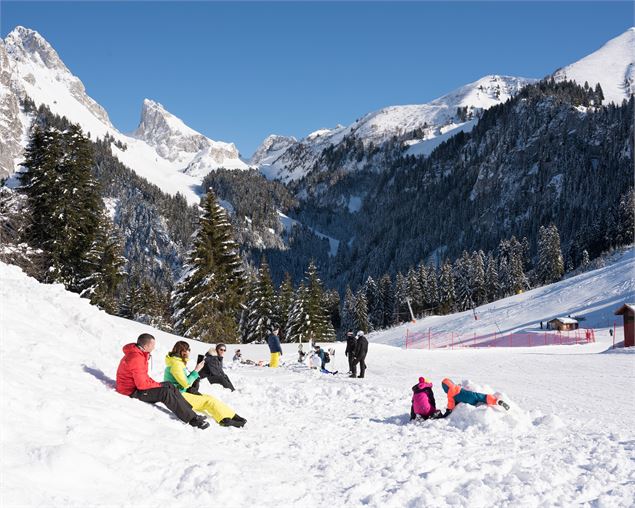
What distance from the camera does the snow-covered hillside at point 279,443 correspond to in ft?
16.4

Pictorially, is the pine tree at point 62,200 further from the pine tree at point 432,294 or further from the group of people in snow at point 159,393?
the pine tree at point 432,294

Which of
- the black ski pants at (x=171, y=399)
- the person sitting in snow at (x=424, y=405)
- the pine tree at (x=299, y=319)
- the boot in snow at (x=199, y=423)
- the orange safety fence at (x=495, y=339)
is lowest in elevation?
the orange safety fence at (x=495, y=339)

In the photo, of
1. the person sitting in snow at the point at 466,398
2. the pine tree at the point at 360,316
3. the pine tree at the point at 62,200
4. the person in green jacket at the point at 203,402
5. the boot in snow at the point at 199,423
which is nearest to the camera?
the boot in snow at the point at 199,423

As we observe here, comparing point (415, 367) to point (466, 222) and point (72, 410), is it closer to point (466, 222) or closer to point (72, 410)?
point (72, 410)

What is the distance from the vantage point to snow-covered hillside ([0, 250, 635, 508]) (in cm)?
499

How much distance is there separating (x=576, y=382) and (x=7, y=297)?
1542 cm

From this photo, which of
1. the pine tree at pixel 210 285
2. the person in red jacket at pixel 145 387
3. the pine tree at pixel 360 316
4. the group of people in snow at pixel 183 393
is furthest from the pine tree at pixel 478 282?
the person in red jacket at pixel 145 387

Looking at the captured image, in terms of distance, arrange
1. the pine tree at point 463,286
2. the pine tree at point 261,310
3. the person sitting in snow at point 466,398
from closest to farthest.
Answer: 1. the person sitting in snow at point 466,398
2. the pine tree at point 261,310
3. the pine tree at point 463,286

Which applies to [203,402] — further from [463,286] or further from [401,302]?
[463,286]

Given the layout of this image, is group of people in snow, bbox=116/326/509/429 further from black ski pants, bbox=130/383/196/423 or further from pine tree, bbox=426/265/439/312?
pine tree, bbox=426/265/439/312

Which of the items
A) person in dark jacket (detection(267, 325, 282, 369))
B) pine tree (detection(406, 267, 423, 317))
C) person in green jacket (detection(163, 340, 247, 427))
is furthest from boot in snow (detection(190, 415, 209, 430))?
pine tree (detection(406, 267, 423, 317))

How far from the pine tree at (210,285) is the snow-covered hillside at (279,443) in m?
18.5

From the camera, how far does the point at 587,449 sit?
6902 mm

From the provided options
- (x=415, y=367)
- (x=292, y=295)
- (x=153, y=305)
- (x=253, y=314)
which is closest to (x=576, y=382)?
(x=415, y=367)
